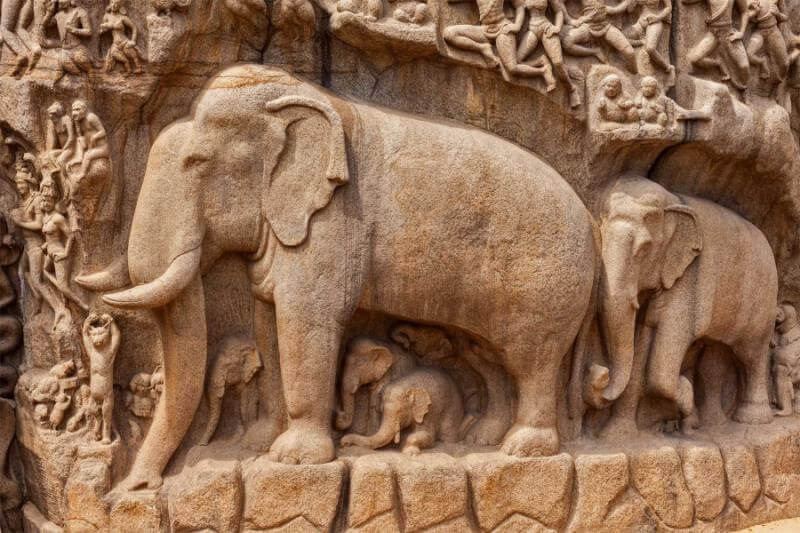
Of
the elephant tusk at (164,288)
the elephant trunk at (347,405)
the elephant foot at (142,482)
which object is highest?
the elephant tusk at (164,288)

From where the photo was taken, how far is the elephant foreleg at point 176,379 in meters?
5.04

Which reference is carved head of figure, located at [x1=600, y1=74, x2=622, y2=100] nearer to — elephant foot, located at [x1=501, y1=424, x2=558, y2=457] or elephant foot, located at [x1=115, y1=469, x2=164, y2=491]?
elephant foot, located at [x1=501, y1=424, x2=558, y2=457]

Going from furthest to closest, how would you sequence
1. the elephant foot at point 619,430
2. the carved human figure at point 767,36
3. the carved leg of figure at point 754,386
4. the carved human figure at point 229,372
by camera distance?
the carved leg of figure at point 754,386 → the carved human figure at point 767,36 → the elephant foot at point 619,430 → the carved human figure at point 229,372

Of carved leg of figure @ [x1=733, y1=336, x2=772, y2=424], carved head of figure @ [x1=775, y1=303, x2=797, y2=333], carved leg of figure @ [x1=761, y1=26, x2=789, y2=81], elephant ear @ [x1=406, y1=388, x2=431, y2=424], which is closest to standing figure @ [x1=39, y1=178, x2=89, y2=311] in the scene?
elephant ear @ [x1=406, y1=388, x2=431, y2=424]

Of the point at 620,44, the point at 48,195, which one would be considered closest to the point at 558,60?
the point at 620,44

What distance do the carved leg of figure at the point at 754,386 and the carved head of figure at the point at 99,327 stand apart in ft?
11.4

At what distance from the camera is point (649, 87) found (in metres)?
5.36

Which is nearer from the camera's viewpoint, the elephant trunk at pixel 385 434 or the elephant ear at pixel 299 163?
the elephant ear at pixel 299 163

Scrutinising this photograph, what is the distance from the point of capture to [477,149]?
203 inches

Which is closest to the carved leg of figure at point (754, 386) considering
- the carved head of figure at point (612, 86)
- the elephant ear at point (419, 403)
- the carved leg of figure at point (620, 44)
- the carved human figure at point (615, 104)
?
the carved human figure at point (615, 104)

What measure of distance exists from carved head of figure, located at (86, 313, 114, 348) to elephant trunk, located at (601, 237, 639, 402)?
8.41 feet

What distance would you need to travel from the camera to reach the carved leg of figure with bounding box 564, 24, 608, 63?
5.31 meters

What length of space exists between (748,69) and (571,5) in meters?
1.12

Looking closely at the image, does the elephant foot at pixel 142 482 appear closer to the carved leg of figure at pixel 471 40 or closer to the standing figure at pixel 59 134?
the standing figure at pixel 59 134
